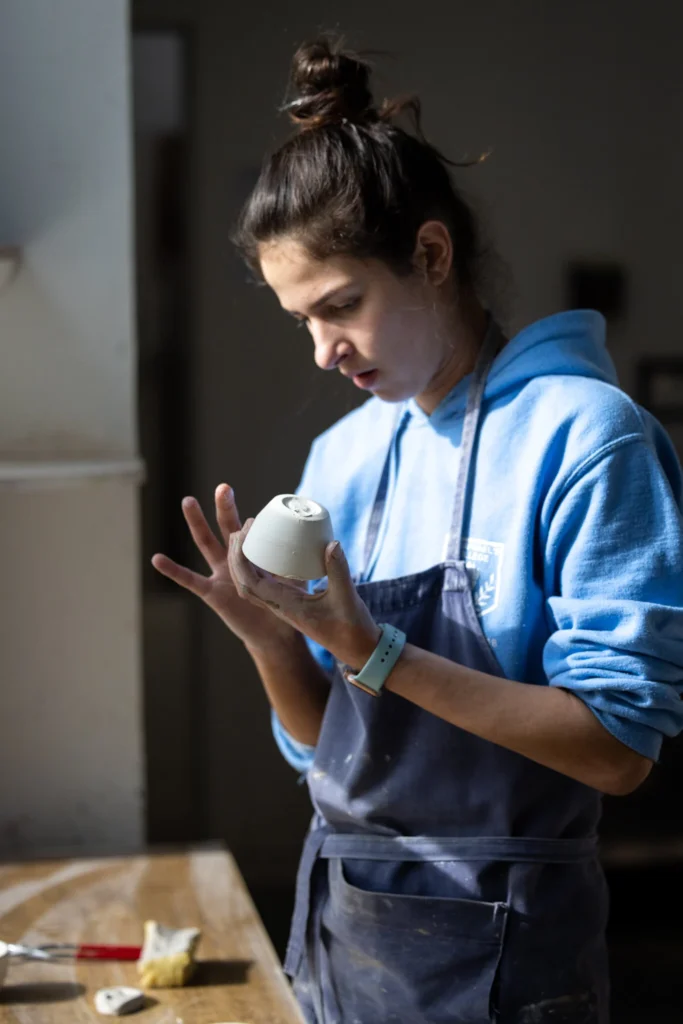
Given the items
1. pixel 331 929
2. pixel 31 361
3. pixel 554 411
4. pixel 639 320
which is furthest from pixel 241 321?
pixel 331 929

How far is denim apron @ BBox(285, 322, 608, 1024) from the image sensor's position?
3.84ft

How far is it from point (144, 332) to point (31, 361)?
0.57ft

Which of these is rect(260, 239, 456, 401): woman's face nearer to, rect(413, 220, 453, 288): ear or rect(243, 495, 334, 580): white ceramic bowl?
rect(413, 220, 453, 288): ear

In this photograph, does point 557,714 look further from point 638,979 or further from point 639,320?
point 638,979

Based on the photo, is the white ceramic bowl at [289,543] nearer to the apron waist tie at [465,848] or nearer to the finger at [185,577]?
the finger at [185,577]

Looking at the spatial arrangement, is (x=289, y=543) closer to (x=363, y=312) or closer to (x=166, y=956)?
(x=363, y=312)

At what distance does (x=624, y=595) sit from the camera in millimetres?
1078

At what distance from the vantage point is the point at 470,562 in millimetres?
1194

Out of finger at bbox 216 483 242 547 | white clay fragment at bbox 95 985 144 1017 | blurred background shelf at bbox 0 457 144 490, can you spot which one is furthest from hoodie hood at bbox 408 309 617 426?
white clay fragment at bbox 95 985 144 1017

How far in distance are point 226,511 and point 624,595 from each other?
392 mm

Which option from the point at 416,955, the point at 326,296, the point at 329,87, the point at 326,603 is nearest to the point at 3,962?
the point at 416,955

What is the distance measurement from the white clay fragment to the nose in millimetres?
678

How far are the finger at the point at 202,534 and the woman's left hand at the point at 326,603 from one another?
0.12 metres

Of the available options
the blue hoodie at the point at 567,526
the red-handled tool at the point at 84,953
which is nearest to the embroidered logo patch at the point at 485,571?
the blue hoodie at the point at 567,526
